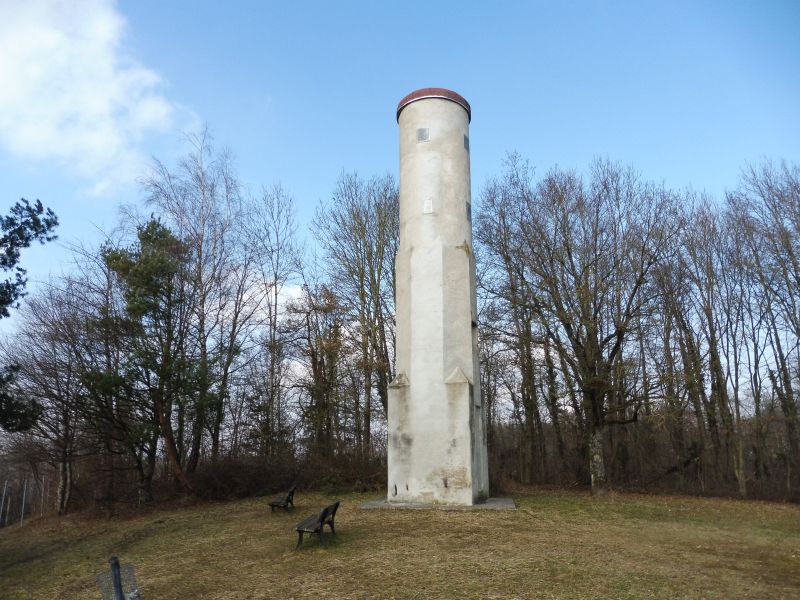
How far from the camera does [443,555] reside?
819 cm

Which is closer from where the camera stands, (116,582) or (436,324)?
(116,582)

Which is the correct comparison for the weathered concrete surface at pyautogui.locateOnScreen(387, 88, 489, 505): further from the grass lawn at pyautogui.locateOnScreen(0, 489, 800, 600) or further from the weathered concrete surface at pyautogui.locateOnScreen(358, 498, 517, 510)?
the grass lawn at pyautogui.locateOnScreen(0, 489, 800, 600)

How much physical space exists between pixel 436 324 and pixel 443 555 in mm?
6414

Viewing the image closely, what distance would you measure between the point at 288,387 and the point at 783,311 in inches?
725

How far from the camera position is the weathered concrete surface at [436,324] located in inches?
515

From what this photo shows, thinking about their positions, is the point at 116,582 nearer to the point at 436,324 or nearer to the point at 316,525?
the point at 316,525

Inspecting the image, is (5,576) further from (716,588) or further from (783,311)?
(783,311)

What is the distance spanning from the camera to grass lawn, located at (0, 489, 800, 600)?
6.72 m

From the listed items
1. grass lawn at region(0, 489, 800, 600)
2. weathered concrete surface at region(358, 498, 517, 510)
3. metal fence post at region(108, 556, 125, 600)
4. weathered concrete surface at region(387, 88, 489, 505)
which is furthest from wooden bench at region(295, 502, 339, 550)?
metal fence post at region(108, 556, 125, 600)

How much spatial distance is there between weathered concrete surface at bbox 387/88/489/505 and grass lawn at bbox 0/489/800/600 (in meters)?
1.13

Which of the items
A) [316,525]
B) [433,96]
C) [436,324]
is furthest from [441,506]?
[433,96]

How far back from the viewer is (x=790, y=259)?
19.2 m

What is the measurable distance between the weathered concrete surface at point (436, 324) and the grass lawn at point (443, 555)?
1.13 metres

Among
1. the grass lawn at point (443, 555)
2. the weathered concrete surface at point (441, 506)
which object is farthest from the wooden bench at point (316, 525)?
the weathered concrete surface at point (441, 506)
